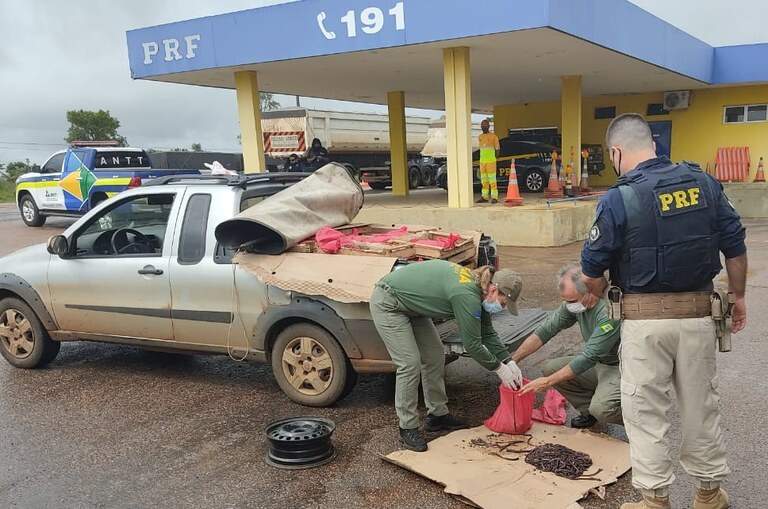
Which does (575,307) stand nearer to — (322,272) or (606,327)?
(606,327)

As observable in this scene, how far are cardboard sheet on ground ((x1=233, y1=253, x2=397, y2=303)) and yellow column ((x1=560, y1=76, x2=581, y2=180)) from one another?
1275 centimetres

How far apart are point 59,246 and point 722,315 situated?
16.0 feet

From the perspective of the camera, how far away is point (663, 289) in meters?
2.74

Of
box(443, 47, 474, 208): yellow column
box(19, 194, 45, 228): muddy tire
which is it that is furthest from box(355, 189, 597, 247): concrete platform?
box(19, 194, 45, 228): muddy tire

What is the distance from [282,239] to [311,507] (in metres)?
1.90

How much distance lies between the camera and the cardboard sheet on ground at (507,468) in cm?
314

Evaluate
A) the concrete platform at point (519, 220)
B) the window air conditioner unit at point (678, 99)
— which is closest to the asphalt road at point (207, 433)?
the concrete platform at point (519, 220)

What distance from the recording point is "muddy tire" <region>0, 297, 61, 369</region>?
18.0 ft

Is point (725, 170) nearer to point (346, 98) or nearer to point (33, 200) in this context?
point (346, 98)

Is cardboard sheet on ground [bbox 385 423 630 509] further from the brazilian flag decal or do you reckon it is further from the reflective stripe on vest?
the reflective stripe on vest

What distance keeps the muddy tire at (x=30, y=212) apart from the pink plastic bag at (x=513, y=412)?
1611 cm

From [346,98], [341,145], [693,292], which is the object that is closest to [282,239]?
[693,292]

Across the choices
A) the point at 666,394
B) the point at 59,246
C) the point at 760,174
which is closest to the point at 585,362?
the point at 666,394

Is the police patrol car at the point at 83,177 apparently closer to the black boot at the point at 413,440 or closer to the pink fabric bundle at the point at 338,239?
the pink fabric bundle at the point at 338,239
